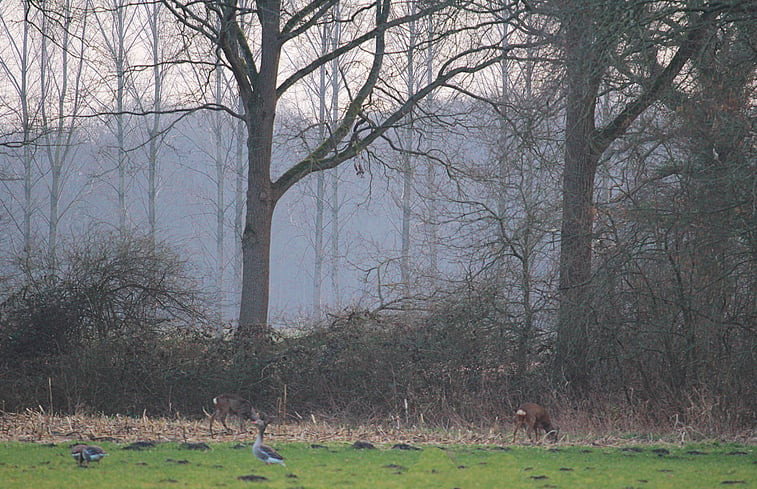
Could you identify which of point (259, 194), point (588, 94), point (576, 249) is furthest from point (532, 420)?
point (259, 194)

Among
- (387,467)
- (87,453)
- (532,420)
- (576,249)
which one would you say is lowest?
(387,467)

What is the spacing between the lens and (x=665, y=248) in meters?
13.3

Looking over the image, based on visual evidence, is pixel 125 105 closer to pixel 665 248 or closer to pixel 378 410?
pixel 378 410

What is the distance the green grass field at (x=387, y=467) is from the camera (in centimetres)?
676

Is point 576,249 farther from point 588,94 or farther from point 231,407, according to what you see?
point 231,407

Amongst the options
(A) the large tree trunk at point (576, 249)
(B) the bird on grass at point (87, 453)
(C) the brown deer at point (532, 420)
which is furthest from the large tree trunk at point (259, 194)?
(B) the bird on grass at point (87, 453)

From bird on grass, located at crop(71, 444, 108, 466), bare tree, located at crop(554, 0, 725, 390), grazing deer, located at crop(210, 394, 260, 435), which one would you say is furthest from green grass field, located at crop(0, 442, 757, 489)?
bare tree, located at crop(554, 0, 725, 390)

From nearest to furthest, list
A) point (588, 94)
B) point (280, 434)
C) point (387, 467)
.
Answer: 1. point (387, 467)
2. point (280, 434)
3. point (588, 94)

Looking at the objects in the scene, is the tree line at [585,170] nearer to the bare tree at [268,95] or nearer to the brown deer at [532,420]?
the bare tree at [268,95]

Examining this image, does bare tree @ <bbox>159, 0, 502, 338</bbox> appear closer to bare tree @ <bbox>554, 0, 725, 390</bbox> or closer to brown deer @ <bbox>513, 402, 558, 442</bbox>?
bare tree @ <bbox>554, 0, 725, 390</bbox>

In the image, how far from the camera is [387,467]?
7.59 metres

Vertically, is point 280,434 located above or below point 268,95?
below

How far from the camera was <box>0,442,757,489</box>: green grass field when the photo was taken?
Answer: 6762mm

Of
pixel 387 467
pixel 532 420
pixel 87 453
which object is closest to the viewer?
pixel 87 453
